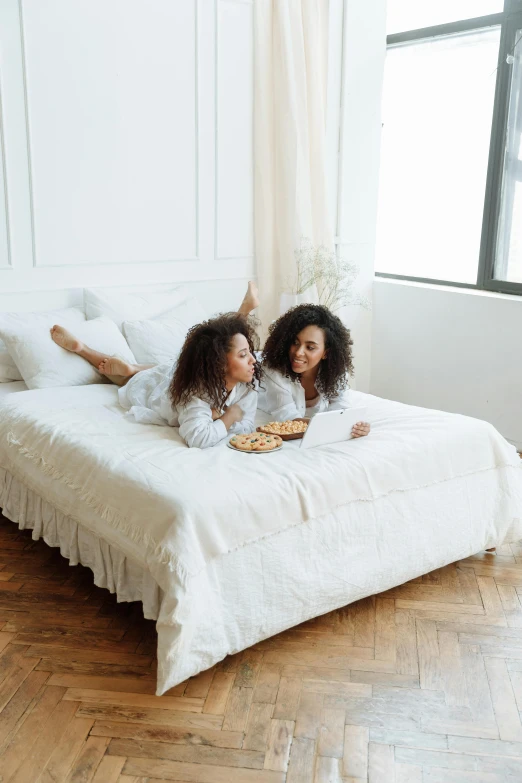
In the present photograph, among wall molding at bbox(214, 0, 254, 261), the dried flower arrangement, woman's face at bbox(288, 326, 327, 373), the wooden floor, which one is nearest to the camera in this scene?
the wooden floor

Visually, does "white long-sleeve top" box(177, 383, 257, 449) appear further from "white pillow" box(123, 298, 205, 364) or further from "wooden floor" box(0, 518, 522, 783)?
"white pillow" box(123, 298, 205, 364)

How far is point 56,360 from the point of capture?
11.3 ft

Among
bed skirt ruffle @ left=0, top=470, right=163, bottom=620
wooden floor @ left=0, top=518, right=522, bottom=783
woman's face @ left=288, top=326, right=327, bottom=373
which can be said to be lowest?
wooden floor @ left=0, top=518, right=522, bottom=783

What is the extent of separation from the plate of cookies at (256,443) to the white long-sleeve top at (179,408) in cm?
7

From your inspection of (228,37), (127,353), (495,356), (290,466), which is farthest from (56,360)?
(495,356)

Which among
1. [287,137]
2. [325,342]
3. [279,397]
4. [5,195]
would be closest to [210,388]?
[279,397]

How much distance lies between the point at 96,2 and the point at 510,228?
238cm

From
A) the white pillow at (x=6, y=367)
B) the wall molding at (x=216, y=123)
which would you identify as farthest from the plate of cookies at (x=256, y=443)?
the wall molding at (x=216, y=123)

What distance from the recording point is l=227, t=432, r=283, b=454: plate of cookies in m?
2.68

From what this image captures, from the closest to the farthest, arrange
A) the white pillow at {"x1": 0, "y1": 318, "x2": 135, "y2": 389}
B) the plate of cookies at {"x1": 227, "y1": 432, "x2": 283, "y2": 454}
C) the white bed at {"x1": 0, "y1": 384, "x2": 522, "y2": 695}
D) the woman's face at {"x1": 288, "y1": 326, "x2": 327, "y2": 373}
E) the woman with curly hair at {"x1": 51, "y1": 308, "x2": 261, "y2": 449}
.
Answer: the white bed at {"x1": 0, "y1": 384, "x2": 522, "y2": 695}, the plate of cookies at {"x1": 227, "y1": 432, "x2": 283, "y2": 454}, the woman with curly hair at {"x1": 51, "y1": 308, "x2": 261, "y2": 449}, the woman's face at {"x1": 288, "y1": 326, "x2": 327, "y2": 373}, the white pillow at {"x1": 0, "y1": 318, "x2": 135, "y2": 389}

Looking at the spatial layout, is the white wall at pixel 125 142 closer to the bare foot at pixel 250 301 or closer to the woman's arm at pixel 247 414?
the bare foot at pixel 250 301

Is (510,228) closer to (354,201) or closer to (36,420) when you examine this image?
(354,201)

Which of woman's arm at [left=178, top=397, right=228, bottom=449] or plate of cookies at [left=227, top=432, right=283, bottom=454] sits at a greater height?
woman's arm at [left=178, top=397, right=228, bottom=449]

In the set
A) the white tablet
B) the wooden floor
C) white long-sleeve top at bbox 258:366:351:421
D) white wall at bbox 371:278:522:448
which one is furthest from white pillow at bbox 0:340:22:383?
white wall at bbox 371:278:522:448
